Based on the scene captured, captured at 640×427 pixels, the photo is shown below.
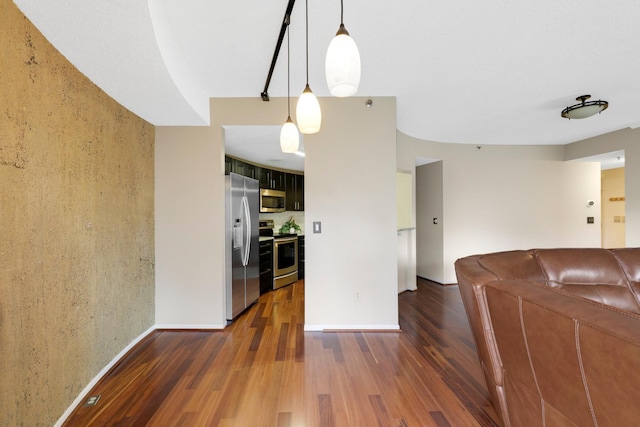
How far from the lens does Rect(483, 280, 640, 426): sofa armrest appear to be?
682mm

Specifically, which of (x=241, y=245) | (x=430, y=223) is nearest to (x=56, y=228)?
(x=241, y=245)

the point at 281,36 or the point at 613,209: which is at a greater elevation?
the point at 281,36

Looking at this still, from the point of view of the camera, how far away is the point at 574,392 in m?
0.84

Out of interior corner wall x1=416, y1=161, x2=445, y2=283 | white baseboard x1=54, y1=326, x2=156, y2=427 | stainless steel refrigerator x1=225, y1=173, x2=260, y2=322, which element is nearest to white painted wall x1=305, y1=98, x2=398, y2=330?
stainless steel refrigerator x1=225, y1=173, x2=260, y2=322

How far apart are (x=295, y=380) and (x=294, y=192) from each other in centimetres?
397

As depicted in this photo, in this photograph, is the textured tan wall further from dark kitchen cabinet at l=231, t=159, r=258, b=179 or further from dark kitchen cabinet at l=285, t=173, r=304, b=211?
dark kitchen cabinet at l=285, t=173, r=304, b=211

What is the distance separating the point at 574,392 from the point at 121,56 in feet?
9.04

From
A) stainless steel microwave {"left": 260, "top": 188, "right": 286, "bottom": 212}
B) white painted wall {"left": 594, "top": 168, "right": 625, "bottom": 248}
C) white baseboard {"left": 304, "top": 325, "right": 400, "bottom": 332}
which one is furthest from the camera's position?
white painted wall {"left": 594, "top": 168, "right": 625, "bottom": 248}

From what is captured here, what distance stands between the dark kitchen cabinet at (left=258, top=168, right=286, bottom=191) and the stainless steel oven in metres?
1.09

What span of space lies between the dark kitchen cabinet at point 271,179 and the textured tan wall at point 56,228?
2.45 meters

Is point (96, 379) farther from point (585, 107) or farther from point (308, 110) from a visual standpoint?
point (585, 107)

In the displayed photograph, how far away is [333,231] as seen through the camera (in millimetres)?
2855

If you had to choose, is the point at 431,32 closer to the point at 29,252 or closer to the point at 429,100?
the point at 429,100

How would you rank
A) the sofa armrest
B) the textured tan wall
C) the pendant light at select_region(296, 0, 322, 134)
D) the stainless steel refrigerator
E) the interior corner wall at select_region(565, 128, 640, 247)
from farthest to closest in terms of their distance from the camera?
the interior corner wall at select_region(565, 128, 640, 247) < the stainless steel refrigerator < the pendant light at select_region(296, 0, 322, 134) < the textured tan wall < the sofa armrest
